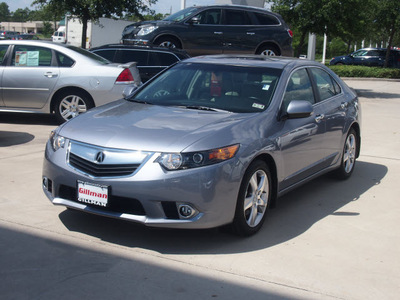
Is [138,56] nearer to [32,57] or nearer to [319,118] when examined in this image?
[32,57]

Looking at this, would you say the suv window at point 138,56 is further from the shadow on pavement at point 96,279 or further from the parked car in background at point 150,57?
the shadow on pavement at point 96,279

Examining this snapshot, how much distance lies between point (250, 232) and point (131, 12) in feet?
49.3

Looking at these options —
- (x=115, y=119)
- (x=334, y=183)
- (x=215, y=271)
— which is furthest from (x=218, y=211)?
(x=334, y=183)

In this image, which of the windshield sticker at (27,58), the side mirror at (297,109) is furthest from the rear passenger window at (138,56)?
the side mirror at (297,109)

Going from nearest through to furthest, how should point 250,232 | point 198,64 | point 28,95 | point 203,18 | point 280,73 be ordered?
point 250,232, point 280,73, point 198,64, point 28,95, point 203,18

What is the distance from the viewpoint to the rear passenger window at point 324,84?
21.6 feet

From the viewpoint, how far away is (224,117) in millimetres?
5152

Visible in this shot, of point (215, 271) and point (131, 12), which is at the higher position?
point (131, 12)

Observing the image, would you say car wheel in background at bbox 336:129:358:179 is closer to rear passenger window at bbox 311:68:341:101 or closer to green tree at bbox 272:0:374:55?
rear passenger window at bbox 311:68:341:101

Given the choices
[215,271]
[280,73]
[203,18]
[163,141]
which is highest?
[203,18]

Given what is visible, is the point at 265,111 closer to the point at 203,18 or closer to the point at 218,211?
the point at 218,211

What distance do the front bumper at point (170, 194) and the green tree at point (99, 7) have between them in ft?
45.5

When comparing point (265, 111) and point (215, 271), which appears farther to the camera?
point (265, 111)

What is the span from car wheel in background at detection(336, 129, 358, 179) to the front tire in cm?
217
